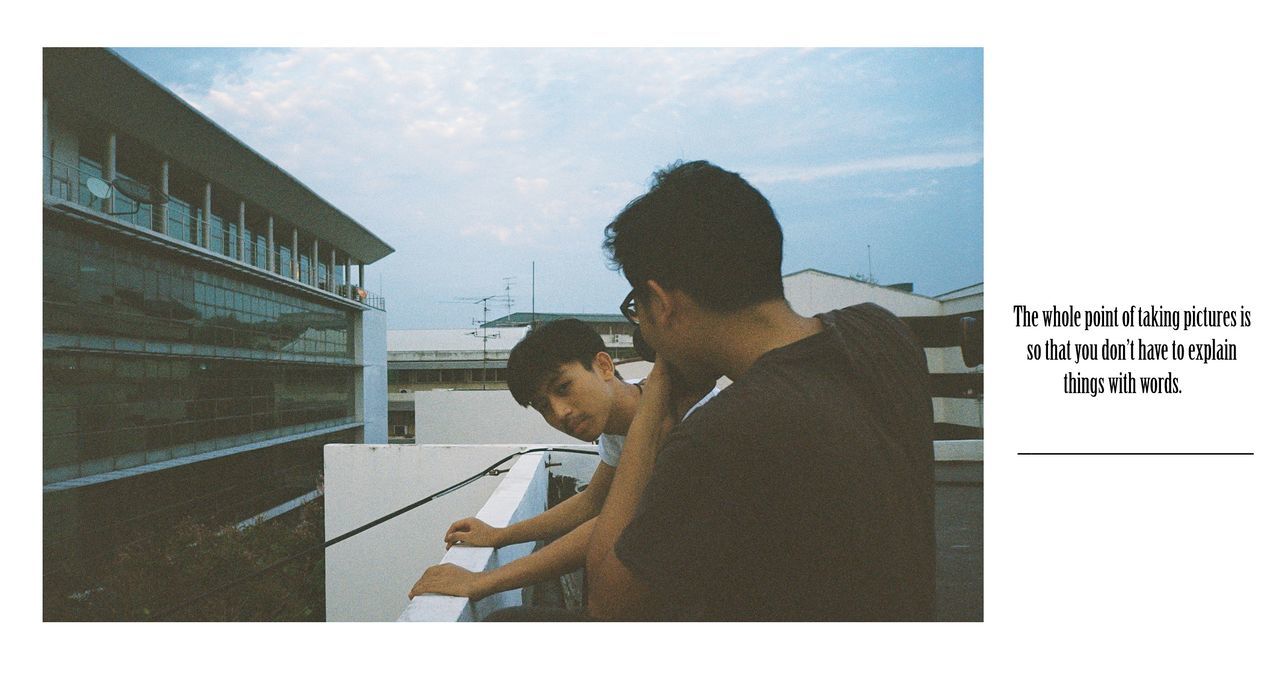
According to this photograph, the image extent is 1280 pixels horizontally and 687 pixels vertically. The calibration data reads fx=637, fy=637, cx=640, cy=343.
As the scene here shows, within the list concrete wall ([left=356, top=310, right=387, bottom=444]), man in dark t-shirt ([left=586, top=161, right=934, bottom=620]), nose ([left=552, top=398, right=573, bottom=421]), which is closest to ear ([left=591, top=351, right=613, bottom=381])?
nose ([left=552, top=398, right=573, bottom=421])

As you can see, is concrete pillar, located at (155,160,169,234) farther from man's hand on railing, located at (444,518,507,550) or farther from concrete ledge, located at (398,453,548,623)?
man's hand on railing, located at (444,518,507,550)

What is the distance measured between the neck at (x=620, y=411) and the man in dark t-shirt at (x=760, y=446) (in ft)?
2.40

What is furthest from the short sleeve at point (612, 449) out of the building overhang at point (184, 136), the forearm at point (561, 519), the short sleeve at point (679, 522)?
the building overhang at point (184, 136)

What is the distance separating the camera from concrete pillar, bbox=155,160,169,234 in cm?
416

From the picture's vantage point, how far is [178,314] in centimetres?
382

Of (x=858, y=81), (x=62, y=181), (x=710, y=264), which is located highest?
(x=858, y=81)

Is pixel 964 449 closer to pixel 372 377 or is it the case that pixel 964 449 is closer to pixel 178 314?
pixel 178 314

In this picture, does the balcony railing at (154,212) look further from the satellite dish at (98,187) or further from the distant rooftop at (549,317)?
the distant rooftop at (549,317)

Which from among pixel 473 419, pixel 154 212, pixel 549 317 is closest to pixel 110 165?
pixel 154 212
